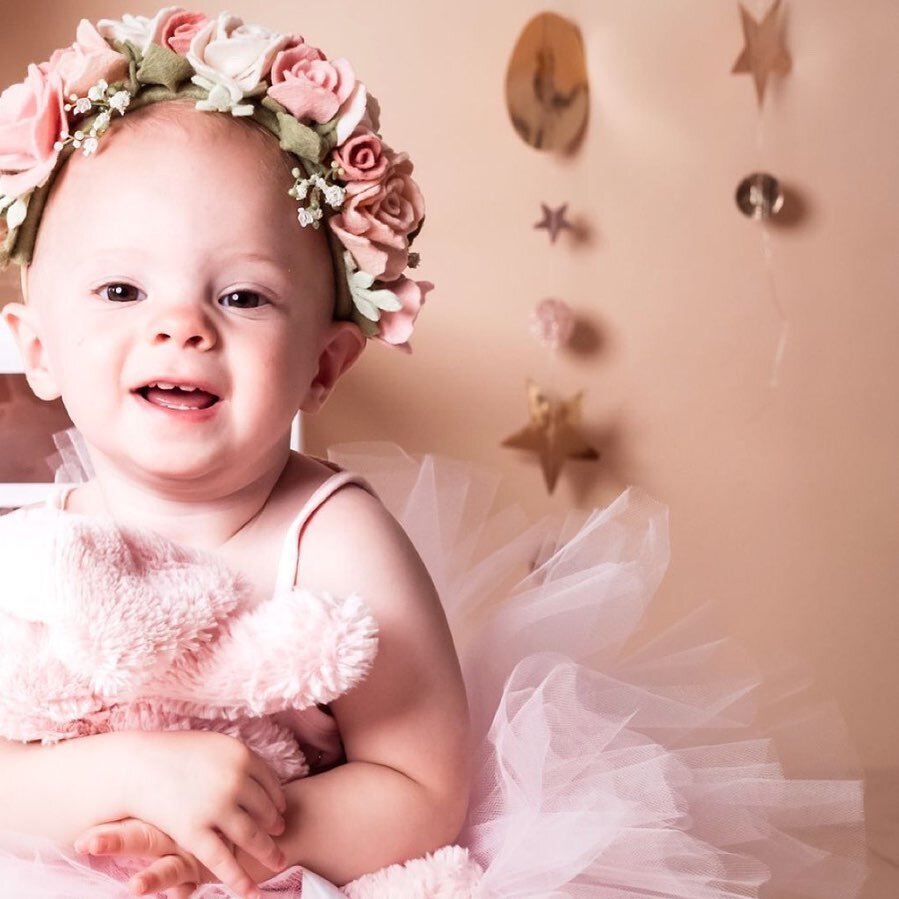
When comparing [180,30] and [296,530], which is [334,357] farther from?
[180,30]

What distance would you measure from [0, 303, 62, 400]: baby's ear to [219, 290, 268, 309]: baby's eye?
167 millimetres

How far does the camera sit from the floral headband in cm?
81

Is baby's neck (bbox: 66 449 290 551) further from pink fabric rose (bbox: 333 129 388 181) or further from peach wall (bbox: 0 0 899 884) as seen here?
peach wall (bbox: 0 0 899 884)

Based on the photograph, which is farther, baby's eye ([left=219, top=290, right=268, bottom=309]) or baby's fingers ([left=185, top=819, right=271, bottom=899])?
baby's eye ([left=219, top=290, right=268, bottom=309])

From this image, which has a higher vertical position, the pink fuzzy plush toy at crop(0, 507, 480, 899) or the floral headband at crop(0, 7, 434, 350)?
the floral headband at crop(0, 7, 434, 350)

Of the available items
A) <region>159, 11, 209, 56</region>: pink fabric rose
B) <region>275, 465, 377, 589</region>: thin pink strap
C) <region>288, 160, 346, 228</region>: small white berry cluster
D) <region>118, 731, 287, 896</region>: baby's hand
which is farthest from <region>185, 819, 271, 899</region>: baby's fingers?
<region>159, 11, 209, 56</region>: pink fabric rose

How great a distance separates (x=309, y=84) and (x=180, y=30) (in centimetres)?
11

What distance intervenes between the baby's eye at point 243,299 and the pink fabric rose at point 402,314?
115mm

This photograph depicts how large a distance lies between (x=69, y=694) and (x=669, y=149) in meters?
1.49

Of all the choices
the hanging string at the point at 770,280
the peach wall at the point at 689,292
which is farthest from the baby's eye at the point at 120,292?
the hanging string at the point at 770,280

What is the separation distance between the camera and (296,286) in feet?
2.70

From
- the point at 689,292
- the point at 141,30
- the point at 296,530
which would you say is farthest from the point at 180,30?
the point at 689,292

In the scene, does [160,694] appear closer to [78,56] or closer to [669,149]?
[78,56]

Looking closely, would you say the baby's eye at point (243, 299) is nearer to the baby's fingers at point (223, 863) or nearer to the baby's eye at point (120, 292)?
the baby's eye at point (120, 292)
